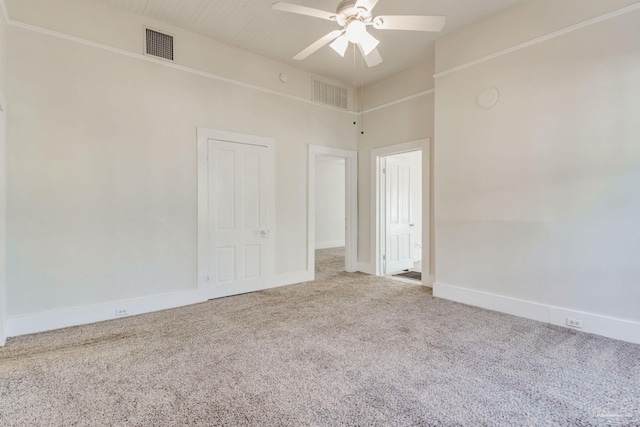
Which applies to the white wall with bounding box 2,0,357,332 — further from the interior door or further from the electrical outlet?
the electrical outlet

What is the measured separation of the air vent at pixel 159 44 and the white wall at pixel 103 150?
3.2 inches

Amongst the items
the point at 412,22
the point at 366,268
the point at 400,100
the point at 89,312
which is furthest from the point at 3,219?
the point at 400,100

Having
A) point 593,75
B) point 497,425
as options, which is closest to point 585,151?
point 593,75

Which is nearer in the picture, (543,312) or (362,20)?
(362,20)

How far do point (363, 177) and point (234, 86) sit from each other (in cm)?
264

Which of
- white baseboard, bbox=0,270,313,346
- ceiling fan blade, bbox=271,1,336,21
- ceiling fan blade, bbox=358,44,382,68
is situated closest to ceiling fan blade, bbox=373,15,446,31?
ceiling fan blade, bbox=358,44,382,68

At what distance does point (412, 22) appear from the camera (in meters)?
2.51

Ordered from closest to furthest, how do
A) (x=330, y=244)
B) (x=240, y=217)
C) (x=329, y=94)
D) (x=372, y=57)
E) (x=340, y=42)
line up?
1. (x=340, y=42)
2. (x=372, y=57)
3. (x=240, y=217)
4. (x=329, y=94)
5. (x=330, y=244)

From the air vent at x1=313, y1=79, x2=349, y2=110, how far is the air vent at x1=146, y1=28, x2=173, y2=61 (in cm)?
220

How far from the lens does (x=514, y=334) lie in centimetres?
286

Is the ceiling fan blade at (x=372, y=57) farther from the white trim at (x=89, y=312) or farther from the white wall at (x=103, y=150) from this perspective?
the white trim at (x=89, y=312)

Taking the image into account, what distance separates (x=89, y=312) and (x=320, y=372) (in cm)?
259

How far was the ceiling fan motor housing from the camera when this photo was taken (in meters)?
2.52

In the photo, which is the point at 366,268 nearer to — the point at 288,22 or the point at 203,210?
the point at 203,210
